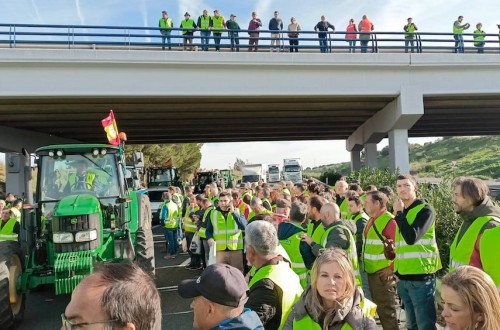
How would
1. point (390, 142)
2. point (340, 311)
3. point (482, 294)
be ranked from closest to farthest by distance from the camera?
point (482, 294) < point (340, 311) < point (390, 142)

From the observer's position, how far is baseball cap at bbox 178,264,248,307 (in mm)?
2158

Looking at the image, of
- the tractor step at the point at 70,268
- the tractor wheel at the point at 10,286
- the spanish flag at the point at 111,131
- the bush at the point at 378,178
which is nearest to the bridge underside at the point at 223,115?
the bush at the point at 378,178

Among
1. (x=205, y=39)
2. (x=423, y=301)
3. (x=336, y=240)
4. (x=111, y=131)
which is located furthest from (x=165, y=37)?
(x=423, y=301)

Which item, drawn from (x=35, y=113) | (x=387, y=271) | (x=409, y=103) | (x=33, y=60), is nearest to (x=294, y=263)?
(x=387, y=271)

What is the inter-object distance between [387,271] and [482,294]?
2940mm

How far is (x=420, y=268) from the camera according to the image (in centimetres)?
442

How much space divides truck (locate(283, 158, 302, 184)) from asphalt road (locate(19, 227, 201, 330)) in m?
29.8

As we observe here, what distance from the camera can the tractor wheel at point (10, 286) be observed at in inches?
214

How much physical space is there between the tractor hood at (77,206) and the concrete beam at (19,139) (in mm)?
15869

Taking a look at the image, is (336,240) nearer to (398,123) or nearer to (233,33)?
(233,33)

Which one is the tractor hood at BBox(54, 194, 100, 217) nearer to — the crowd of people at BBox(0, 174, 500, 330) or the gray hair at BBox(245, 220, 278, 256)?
the crowd of people at BBox(0, 174, 500, 330)

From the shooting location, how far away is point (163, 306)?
6.82 m

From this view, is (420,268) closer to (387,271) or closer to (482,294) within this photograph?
(387,271)

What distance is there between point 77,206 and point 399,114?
1561 cm
